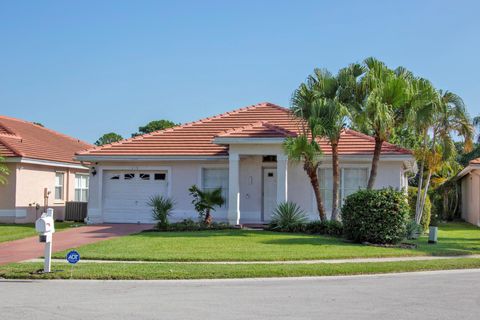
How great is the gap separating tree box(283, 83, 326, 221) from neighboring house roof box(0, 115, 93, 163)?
10.7m

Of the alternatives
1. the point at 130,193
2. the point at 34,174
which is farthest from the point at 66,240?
the point at 34,174

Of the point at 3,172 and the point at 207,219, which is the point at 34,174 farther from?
the point at 207,219

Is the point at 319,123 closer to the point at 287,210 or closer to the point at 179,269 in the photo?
the point at 287,210

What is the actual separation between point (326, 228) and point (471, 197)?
52.8 ft

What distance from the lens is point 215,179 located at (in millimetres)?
23656

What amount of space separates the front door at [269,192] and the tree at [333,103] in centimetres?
376

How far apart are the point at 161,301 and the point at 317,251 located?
6762mm

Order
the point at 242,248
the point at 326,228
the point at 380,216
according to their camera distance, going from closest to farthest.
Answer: the point at 242,248 < the point at 380,216 < the point at 326,228

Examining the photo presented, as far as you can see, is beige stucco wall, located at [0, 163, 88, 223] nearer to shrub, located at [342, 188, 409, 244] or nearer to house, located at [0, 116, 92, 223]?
house, located at [0, 116, 92, 223]

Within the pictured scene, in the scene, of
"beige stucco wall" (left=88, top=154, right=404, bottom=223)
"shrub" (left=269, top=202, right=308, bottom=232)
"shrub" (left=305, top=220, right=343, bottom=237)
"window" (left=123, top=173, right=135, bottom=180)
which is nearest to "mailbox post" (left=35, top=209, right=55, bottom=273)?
"shrub" (left=269, top=202, right=308, bottom=232)

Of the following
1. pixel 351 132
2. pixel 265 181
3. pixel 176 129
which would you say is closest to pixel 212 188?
pixel 265 181

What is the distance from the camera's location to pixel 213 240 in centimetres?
1728

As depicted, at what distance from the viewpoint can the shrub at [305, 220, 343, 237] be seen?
1894 centimetres

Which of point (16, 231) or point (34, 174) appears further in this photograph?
point (34, 174)
